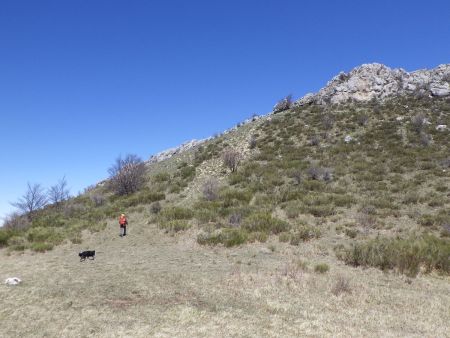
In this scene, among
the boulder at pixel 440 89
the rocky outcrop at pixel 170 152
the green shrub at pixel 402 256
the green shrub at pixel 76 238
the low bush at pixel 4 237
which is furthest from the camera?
the rocky outcrop at pixel 170 152

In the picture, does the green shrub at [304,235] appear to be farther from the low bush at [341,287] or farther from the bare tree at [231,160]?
the bare tree at [231,160]

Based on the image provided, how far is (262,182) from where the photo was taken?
94.7 ft

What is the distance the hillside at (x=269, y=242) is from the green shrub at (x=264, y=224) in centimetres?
7

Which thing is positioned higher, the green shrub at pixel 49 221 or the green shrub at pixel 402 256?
the green shrub at pixel 49 221

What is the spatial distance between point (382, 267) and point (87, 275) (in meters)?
10.3

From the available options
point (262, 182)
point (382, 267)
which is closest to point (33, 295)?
point (382, 267)

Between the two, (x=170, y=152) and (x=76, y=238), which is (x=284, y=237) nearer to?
(x=76, y=238)

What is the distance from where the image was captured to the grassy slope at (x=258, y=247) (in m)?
10.0

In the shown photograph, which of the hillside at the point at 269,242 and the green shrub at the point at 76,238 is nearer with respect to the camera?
the hillside at the point at 269,242

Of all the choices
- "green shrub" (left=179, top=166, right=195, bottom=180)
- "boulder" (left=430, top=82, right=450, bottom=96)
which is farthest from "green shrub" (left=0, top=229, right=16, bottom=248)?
"boulder" (left=430, top=82, right=450, bottom=96)

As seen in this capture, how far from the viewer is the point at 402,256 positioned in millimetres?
14359

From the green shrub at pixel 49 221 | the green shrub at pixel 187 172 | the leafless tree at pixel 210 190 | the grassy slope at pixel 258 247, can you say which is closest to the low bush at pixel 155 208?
the grassy slope at pixel 258 247

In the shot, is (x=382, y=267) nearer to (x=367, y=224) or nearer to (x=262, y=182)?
(x=367, y=224)

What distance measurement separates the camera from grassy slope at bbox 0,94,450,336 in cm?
1004
